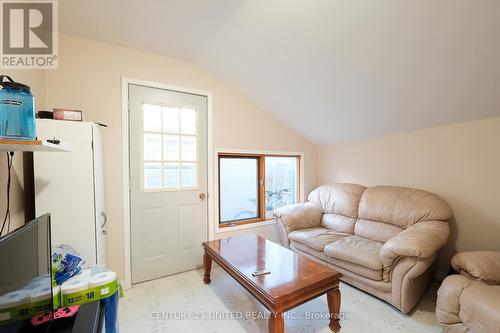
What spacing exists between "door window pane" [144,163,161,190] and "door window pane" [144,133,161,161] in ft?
0.26

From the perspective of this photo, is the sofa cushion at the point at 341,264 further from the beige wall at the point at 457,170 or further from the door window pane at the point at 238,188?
the beige wall at the point at 457,170

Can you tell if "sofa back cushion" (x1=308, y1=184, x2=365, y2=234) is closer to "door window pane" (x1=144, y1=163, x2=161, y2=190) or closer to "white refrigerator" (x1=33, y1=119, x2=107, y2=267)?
"door window pane" (x1=144, y1=163, x2=161, y2=190)

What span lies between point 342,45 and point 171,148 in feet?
6.74

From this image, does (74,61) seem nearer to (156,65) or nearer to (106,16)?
(106,16)

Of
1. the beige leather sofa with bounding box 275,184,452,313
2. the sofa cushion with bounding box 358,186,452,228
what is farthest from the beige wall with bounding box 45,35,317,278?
the sofa cushion with bounding box 358,186,452,228

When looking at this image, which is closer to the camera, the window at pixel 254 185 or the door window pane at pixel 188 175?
the door window pane at pixel 188 175

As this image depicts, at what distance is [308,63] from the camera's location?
7.42 ft

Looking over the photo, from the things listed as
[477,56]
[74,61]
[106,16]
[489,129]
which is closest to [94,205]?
[74,61]

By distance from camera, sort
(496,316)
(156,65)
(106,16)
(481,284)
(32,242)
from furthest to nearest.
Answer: (156,65) → (106,16) → (481,284) → (496,316) → (32,242)

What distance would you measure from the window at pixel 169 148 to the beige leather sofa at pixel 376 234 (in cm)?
139

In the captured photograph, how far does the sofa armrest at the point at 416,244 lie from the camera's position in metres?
1.82

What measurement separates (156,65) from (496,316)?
136 inches

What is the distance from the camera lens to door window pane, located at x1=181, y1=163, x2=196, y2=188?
9.12 feet

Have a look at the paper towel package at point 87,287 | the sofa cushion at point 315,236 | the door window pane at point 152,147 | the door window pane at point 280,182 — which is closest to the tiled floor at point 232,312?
the sofa cushion at point 315,236
